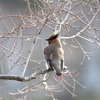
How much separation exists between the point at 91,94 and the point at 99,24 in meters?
2.64

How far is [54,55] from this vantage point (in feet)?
13.0

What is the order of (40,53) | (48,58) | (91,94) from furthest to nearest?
(91,94) < (40,53) < (48,58)

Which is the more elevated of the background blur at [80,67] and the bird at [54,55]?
the bird at [54,55]

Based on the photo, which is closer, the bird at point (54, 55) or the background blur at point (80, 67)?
the bird at point (54, 55)

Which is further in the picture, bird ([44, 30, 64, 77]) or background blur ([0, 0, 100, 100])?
background blur ([0, 0, 100, 100])

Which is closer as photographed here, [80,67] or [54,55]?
[54,55]

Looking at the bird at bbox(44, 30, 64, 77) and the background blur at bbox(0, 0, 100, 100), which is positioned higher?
the bird at bbox(44, 30, 64, 77)

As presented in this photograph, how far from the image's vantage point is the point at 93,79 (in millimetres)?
9844

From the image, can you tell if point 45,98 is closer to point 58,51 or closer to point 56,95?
point 56,95

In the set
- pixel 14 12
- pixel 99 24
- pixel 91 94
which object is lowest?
pixel 91 94

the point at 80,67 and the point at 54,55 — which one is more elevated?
the point at 54,55

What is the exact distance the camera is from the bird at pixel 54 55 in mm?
3822

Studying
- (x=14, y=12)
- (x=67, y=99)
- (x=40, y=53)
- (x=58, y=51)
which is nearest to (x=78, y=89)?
(x=67, y=99)

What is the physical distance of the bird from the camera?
3822mm
